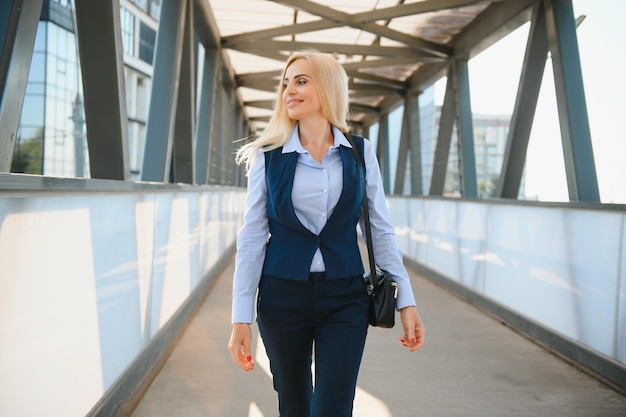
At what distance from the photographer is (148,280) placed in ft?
13.8

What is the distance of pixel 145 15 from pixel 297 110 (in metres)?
6.34

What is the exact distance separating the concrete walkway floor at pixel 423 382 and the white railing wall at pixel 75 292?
0.39 m

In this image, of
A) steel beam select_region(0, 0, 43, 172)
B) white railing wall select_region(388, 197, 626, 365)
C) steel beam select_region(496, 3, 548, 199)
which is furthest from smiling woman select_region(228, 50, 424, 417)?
steel beam select_region(496, 3, 548, 199)

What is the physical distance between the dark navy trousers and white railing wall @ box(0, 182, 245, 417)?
785mm

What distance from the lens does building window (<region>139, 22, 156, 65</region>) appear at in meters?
7.92

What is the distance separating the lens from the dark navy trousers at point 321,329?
6.77ft

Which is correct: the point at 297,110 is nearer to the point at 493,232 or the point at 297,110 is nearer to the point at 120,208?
the point at 120,208

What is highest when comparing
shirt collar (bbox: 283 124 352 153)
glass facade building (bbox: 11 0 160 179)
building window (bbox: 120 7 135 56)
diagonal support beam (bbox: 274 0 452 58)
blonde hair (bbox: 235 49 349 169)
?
diagonal support beam (bbox: 274 0 452 58)

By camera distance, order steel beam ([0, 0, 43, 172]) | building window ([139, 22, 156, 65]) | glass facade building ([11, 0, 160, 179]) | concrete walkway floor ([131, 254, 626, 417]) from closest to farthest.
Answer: steel beam ([0, 0, 43, 172]) < concrete walkway floor ([131, 254, 626, 417]) < glass facade building ([11, 0, 160, 179]) < building window ([139, 22, 156, 65])

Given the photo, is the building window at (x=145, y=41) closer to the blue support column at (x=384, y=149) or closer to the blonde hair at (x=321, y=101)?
Result: the blonde hair at (x=321, y=101)

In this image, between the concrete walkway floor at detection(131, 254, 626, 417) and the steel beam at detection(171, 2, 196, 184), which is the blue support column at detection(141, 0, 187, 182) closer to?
the steel beam at detection(171, 2, 196, 184)

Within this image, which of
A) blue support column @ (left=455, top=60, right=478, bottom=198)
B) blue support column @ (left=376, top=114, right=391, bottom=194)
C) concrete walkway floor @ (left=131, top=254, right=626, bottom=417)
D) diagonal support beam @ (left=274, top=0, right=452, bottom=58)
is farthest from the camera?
blue support column @ (left=376, top=114, right=391, bottom=194)

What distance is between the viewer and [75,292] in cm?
268

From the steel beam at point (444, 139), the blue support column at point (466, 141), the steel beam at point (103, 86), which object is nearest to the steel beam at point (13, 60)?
the steel beam at point (103, 86)
